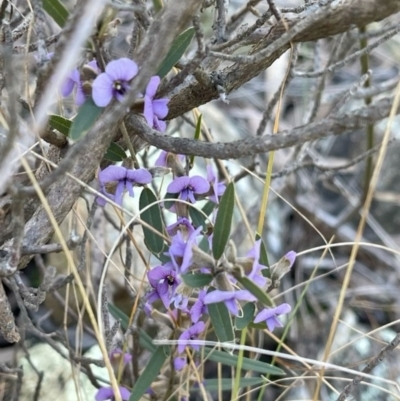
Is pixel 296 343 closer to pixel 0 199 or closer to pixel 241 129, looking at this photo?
pixel 241 129

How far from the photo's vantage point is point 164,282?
689 mm

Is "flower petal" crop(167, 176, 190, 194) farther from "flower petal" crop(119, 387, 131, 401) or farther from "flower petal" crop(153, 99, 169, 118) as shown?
"flower petal" crop(119, 387, 131, 401)

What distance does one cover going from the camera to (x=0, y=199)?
2.30 ft

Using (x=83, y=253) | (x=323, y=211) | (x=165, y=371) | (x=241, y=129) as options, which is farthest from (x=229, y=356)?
(x=241, y=129)

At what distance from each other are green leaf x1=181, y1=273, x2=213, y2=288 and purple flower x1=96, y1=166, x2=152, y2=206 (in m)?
0.11

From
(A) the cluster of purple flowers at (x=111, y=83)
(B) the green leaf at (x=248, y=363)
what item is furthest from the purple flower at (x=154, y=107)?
(B) the green leaf at (x=248, y=363)

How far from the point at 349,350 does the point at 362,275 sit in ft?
1.00

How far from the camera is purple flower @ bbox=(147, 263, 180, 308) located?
2.19 feet

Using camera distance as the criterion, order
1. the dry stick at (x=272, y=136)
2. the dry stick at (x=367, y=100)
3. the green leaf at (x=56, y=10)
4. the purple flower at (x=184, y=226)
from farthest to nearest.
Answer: the dry stick at (x=367, y=100)
the purple flower at (x=184, y=226)
the green leaf at (x=56, y=10)
the dry stick at (x=272, y=136)

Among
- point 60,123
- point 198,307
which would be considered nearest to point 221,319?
point 198,307

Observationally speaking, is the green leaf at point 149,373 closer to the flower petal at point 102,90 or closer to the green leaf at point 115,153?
the green leaf at point 115,153

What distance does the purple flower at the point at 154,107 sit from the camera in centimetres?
58

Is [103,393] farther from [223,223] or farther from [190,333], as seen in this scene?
[223,223]

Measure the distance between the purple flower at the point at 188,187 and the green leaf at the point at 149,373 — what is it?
0.20 metres
